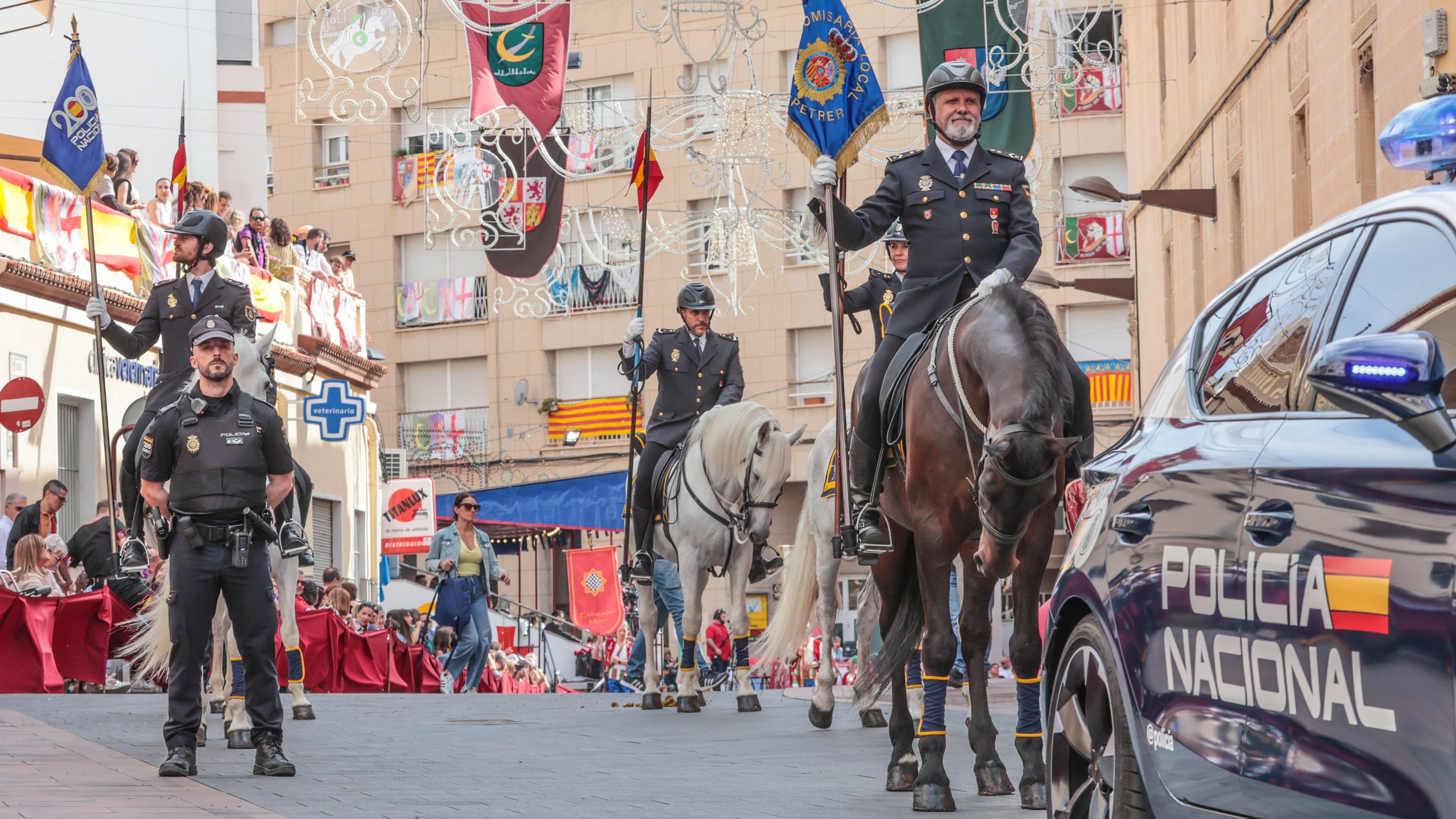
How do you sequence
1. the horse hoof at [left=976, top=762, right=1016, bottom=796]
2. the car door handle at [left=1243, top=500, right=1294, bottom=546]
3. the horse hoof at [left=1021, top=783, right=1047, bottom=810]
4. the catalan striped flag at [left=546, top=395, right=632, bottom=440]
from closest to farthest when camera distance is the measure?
the car door handle at [left=1243, top=500, right=1294, bottom=546], the horse hoof at [left=1021, top=783, right=1047, bottom=810], the horse hoof at [left=976, top=762, right=1016, bottom=796], the catalan striped flag at [left=546, top=395, right=632, bottom=440]

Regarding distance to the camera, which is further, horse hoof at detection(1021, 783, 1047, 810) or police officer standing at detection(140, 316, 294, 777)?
police officer standing at detection(140, 316, 294, 777)

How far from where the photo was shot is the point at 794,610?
14016 mm

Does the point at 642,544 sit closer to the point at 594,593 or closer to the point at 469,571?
the point at 469,571

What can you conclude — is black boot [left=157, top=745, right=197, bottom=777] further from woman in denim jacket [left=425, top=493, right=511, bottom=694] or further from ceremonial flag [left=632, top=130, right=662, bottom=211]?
woman in denim jacket [left=425, top=493, right=511, bottom=694]

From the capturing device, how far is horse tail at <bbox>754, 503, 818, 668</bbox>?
13.9m

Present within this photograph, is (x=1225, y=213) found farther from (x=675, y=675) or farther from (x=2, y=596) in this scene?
(x=2, y=596)

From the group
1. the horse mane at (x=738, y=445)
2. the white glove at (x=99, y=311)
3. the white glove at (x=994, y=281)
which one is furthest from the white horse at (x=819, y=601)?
the white glove at (x=99, y=311)

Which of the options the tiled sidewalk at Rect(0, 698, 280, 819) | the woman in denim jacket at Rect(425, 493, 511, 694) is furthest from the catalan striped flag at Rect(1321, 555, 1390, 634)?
the woman in denim jacket at Rect(425, 493, 511, 694)

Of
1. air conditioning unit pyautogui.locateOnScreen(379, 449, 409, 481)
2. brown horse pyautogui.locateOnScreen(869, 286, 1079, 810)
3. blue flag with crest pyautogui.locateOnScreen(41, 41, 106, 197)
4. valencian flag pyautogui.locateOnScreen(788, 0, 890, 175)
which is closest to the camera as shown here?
brown horse pyautogui.locateOnScreen(869, 286, 1079, 810)

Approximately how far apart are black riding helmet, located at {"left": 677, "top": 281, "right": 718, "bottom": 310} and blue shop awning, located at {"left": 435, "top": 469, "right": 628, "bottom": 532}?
3206 centimetres

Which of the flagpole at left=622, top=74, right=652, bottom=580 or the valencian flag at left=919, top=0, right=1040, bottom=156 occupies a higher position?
the valencian flag at left=919, top=0, right=1040, bottom=156

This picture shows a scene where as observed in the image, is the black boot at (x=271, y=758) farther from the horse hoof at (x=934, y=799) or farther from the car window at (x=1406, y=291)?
the car window at (x=1406, y=291)

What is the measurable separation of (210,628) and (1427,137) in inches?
271

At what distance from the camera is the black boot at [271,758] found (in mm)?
9484
